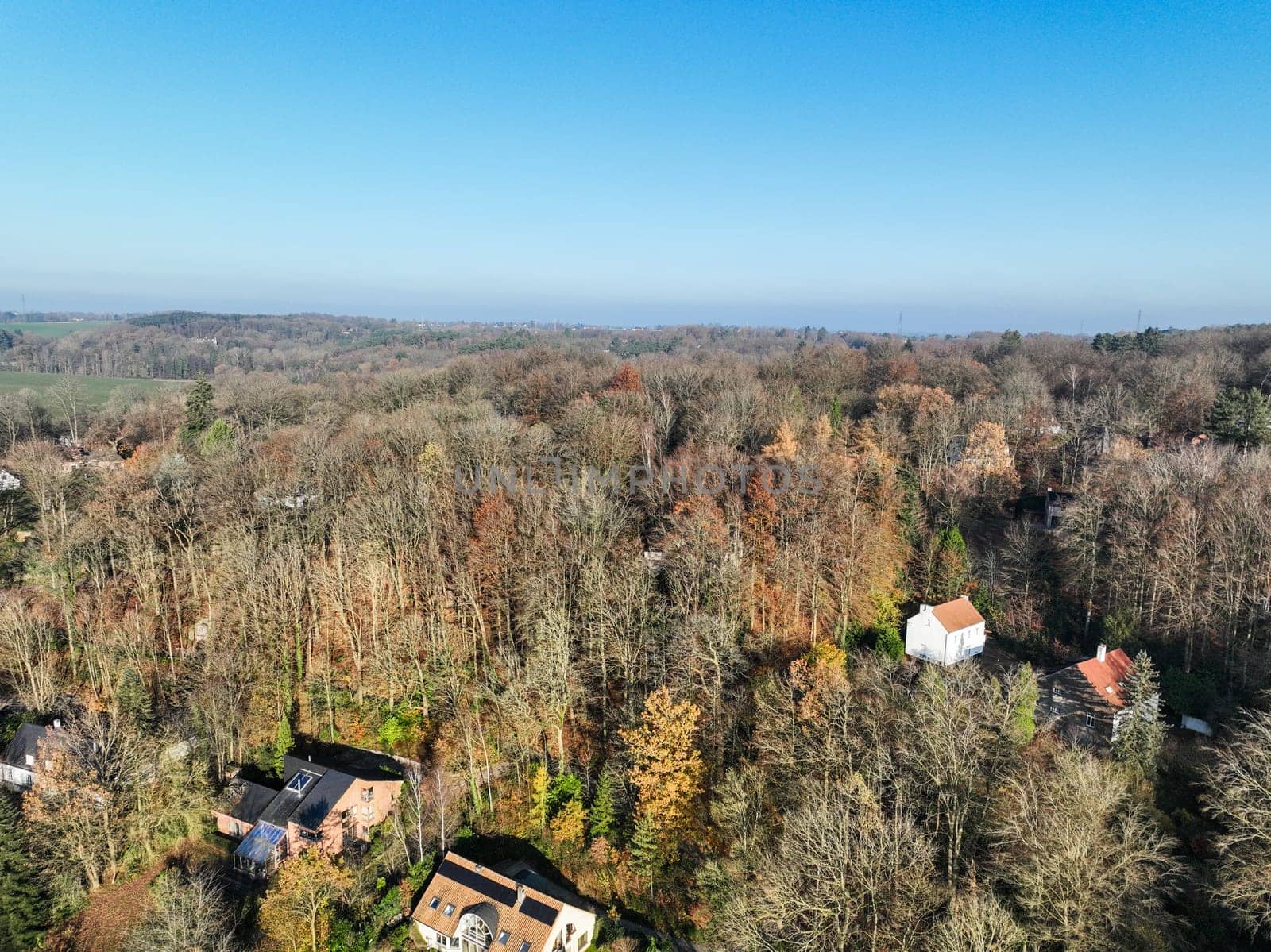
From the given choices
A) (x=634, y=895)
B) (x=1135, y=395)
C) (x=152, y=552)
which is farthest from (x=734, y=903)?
(x=1135, y=395)

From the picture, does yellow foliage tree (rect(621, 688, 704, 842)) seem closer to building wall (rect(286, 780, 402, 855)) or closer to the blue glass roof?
building wall (rect(286, 780, 402, 855))

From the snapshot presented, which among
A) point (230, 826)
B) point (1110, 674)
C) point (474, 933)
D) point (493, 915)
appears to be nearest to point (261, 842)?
point (230, 826)

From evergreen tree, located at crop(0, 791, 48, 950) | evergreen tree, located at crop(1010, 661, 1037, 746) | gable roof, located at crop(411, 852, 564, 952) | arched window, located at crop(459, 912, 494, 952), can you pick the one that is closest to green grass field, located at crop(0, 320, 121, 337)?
evergreen tree, located at crop(0, 791, 48, 950)

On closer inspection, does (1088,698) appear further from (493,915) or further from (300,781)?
(300,781)

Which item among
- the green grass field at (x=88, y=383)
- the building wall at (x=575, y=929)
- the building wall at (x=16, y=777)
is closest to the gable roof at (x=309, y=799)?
the building wall at (x=575, y=929)

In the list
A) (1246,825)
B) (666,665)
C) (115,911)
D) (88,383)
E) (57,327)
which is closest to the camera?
(1246,825)
